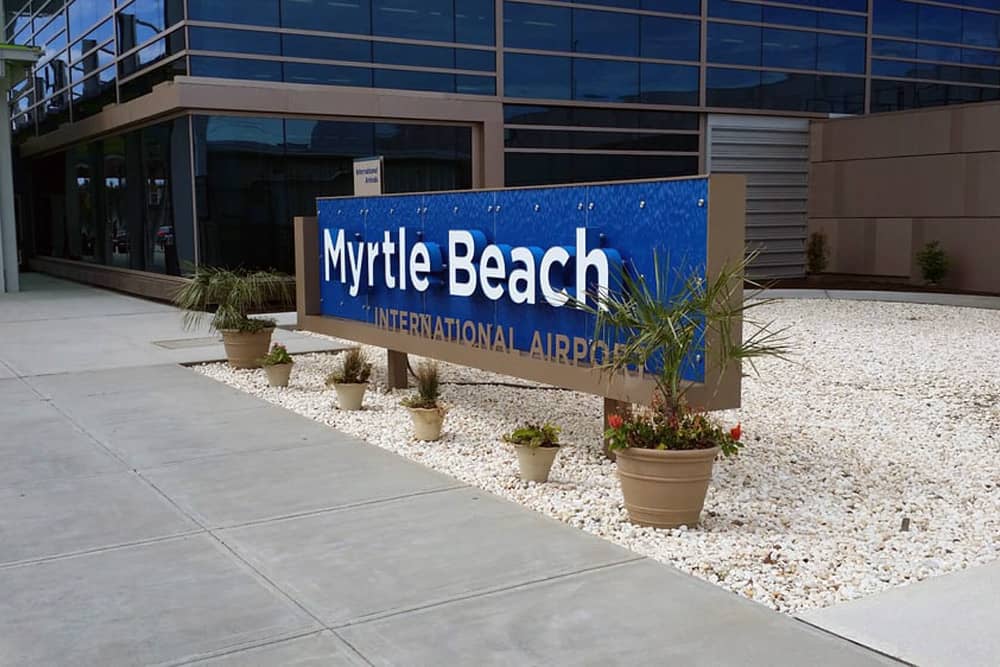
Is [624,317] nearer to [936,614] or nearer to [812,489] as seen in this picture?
[812,489]

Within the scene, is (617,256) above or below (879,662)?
above

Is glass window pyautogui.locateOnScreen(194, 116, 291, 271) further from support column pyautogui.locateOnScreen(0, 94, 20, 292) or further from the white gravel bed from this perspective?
support column pyautogui.locateOnScreen(0, 94, 20, 292)

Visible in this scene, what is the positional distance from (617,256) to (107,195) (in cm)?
1990

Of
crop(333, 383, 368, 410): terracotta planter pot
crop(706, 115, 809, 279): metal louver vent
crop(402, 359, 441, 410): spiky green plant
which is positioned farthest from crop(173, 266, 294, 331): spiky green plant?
crop(706, 115, 809, 279): metal louver vent

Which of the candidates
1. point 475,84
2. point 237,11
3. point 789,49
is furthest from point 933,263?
point 237,11

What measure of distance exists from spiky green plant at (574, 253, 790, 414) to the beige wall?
17.0 m

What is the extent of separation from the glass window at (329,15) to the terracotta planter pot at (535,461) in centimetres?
1445

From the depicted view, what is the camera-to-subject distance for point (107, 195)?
24562 mm

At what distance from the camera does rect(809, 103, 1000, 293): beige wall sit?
71.5ft

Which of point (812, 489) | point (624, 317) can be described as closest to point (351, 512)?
point (624, 317)

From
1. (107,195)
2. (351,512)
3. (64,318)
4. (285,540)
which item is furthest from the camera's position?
(107,195)

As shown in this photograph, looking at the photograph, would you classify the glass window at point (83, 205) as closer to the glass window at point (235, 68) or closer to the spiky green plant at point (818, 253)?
the glass window at point (235, 68)

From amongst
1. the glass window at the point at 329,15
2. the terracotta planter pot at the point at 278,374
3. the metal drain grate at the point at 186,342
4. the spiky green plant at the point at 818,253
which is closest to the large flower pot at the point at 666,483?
the terracotta planter pot at the point at 278,374

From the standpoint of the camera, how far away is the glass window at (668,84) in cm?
2395
